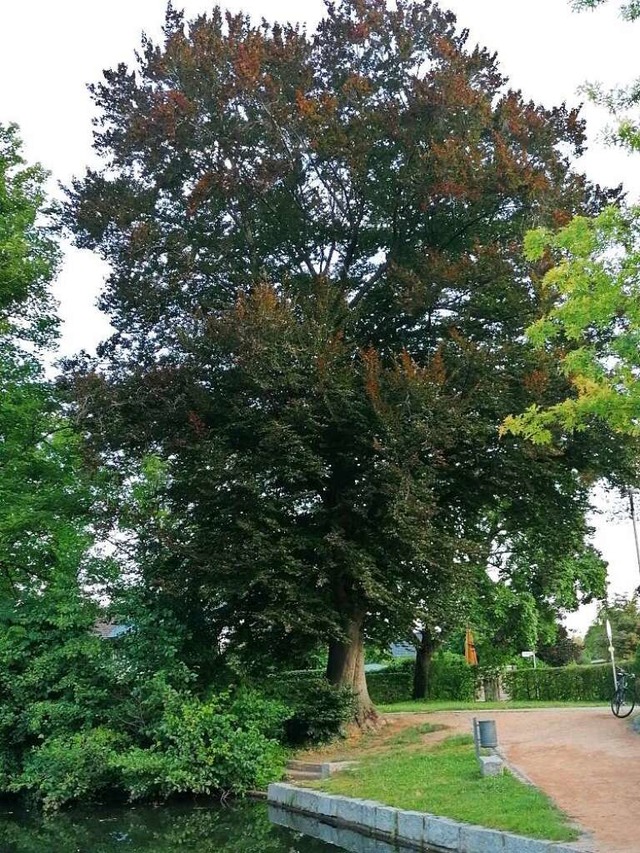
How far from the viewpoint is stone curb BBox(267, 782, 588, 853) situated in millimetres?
7867

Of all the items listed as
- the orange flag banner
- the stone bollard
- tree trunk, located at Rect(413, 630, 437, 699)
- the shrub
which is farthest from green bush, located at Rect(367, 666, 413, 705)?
the stone bollard

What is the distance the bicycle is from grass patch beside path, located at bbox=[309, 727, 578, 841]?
3.11 m

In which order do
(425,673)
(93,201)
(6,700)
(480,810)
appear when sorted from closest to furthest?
(480,810) → (6,700) → (93,201) → (425,673)

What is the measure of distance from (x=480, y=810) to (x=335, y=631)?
693cm

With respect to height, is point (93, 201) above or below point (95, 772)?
above

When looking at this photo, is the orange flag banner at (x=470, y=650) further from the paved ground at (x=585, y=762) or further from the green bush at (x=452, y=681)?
the paved ground at (x=585, y=762)

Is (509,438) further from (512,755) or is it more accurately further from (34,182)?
(34,182)

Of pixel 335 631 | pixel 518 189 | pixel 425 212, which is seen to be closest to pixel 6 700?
pixel 335 631

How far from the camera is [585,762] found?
38.1 ft

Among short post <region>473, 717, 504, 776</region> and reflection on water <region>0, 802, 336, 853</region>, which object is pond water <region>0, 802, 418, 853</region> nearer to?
reflection on water <region>0, 802, 336, 853</region>

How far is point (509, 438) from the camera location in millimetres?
17062

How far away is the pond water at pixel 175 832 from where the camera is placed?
10.8 meters

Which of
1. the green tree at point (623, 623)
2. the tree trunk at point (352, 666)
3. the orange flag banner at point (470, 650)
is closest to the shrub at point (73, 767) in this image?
the tree trunk at point (352, 666)

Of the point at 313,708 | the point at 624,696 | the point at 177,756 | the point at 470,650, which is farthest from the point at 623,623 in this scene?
the point at 177,756
